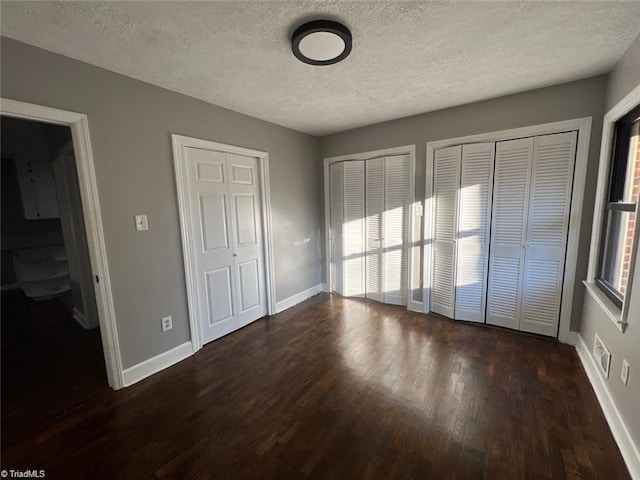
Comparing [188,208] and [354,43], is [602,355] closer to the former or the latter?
[354,43]

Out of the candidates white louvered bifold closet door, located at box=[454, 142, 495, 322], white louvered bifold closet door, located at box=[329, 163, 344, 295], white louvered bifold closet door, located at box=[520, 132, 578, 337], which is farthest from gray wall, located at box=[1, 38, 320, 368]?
white louvered bifold closet door, located at box=[520, 132, 578, 337]

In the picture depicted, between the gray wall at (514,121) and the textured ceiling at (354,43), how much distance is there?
5.1 inches

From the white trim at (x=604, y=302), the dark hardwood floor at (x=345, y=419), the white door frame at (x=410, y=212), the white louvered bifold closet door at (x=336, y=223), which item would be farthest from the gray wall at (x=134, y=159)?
the white trim at (x=604, y=302)

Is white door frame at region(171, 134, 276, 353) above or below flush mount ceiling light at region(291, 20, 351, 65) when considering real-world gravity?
below

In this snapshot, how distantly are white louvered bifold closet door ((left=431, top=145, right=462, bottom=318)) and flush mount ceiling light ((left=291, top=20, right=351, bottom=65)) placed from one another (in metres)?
1.78

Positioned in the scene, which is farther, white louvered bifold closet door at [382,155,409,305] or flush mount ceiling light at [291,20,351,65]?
white louvered bifold closet door at [382,155,409,305]

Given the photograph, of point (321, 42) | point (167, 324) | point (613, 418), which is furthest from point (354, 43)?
point (613, 418)

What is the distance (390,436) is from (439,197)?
2393mm

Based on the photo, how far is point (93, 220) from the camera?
6.21 ft

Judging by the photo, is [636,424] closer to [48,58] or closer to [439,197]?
[439,197]

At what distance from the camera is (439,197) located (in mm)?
3021

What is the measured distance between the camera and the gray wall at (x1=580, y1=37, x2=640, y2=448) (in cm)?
142

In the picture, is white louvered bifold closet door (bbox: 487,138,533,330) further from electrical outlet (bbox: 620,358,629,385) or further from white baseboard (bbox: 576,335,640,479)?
electrical outlet (bbox: 620,358,629,385)

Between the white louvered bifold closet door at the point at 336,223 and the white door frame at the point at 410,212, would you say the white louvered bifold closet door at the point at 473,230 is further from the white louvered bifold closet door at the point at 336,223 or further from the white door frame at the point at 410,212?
the white louvered bifold closet door at the point at 336,223
